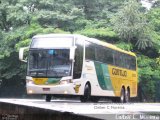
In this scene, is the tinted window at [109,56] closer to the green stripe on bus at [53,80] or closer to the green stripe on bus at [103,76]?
the green stripe on bus at [103,76]

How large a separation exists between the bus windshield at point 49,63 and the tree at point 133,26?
14342mm

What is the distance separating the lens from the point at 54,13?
28500 mm

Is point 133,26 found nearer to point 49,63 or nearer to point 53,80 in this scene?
point 49,63

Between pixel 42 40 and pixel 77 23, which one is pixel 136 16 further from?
pixel 42 40

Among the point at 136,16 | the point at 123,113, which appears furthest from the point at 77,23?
the point at 123,113

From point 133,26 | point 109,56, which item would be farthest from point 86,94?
point 133,26

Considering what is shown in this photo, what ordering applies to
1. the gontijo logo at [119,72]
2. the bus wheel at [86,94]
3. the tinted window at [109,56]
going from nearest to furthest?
the bus wheel at [86,94] → the tinted window at [109,56] → the gontijo logo at [119,72]

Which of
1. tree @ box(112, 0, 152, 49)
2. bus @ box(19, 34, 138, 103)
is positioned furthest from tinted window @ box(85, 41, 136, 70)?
tree @ box(112, 0, 152, 49)

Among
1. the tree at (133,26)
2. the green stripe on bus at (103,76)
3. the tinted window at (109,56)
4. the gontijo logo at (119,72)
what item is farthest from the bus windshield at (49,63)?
the tree at (133,26)

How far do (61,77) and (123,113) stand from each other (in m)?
10.7

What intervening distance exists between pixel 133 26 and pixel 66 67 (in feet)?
48.5

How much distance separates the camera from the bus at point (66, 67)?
1353cm

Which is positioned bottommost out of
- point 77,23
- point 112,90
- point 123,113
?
point 112,90

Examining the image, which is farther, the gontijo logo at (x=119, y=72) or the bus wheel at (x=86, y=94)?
the gontijo logo at (x=119, y=72)
